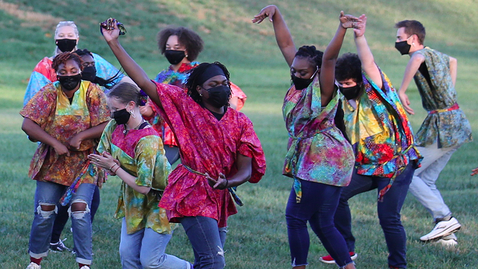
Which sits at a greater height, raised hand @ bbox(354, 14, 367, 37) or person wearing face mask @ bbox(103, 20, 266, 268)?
raised hand @ bbox(354, 14, 367, 37)

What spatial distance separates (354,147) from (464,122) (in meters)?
2.15

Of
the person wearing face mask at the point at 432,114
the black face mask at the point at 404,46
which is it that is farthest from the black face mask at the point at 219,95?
the black face mask at the point at 404,46

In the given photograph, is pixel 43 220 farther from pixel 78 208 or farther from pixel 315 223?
pixel 315 223

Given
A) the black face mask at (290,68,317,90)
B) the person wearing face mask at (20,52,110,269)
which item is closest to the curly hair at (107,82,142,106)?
the person wearing face mask at (20,52,110,269)

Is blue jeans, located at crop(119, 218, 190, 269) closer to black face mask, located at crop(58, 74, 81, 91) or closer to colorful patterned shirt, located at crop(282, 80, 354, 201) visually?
colorful patterned shirt, located at crop(282, 80, 354, 201)

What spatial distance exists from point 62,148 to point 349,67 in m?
2.45

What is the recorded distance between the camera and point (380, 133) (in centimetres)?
563

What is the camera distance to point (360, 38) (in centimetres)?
516

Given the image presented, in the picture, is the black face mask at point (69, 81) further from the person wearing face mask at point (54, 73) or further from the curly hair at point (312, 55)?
the curly hair at point (312, 55)

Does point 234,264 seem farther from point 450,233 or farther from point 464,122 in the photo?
point 464,122

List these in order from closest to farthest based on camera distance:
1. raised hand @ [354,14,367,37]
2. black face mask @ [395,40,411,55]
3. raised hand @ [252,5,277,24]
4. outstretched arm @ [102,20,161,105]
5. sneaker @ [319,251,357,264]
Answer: outstretched arm @ [102,20,161,105] < raised hand @ [354,14,367,37] < raised hand @ [252,5,277,24] < sneaker @ [319,251,357,264] < black face mask @ [395,40,411,55]

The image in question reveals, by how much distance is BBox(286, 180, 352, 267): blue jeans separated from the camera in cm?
508

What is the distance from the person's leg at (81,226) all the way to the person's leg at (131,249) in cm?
75

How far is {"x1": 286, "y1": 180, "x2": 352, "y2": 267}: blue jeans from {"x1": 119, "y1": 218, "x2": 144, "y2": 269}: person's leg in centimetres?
116
